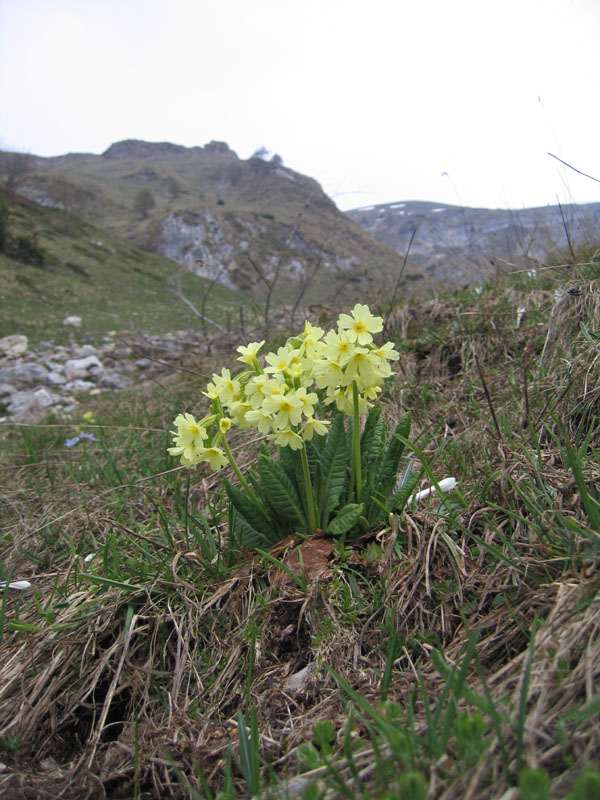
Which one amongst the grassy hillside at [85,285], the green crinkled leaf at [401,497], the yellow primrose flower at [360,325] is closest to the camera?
the yellow primrose flower at [360,325]

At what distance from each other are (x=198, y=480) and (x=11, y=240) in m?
16.6

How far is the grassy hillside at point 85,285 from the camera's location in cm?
1081

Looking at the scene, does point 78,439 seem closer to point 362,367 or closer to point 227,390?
point 227,390

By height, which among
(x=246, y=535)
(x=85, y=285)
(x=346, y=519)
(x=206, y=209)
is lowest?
(x=246, y=535)

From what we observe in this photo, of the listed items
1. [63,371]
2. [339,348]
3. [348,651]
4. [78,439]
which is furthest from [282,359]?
[63,371]

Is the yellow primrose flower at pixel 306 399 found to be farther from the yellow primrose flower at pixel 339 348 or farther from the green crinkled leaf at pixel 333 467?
the green crinkled leaf at pixel 333 467

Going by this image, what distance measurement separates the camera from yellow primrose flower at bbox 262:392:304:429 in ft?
4.17

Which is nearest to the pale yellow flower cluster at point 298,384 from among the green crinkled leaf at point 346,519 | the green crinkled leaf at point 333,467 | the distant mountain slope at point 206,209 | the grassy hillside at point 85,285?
the green crinkled leaf at point 333,467

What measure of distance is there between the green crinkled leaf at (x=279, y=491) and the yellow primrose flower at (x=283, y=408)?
10.0 inches

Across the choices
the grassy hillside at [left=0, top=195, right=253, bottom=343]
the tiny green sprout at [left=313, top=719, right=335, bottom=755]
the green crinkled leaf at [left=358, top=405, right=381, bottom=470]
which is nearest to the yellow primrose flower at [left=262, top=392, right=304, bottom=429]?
the green crinkled leaf at [left=358, top=405, right=381, bottom=470]

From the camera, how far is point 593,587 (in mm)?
943

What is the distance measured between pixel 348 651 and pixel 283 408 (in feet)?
2.23

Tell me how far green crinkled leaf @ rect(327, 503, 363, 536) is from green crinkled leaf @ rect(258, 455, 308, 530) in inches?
4.9

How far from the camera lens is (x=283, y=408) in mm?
1300
